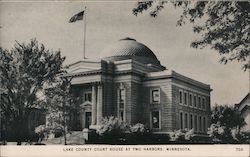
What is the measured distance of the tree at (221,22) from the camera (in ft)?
24.0

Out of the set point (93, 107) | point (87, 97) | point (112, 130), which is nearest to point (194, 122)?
point (112, 130)

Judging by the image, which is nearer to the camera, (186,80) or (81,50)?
(81,50)

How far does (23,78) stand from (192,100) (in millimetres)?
3339

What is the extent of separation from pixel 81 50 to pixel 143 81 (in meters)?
2.90

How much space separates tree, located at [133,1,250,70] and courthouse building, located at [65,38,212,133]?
0.82m

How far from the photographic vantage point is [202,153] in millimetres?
6930

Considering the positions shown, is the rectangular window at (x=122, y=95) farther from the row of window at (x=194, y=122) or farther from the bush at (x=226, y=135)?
the bush at (x=226, y=135)

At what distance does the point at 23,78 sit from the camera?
8.24m

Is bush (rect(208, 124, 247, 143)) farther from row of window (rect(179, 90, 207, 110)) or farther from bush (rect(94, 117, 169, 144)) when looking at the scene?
bush (rect(94, 117, 169, 144))

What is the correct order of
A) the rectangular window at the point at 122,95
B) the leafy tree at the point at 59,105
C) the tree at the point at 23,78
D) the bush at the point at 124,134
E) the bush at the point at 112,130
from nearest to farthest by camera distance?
1. the bush at the point at 124,134
2. the bush at the point at 112,130
3. the tree at the point at 23,78
4. the leafy tree at the point at 59,105
5. the rectangular window at the point at 122,95

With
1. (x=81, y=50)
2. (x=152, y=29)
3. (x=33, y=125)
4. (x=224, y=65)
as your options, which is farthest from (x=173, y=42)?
(x=33, y=125)

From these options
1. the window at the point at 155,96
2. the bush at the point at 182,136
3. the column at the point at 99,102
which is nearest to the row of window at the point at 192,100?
the bush at the point at 182,136

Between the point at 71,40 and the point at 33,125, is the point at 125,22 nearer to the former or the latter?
the point at 71,40

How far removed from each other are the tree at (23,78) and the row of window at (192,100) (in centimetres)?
259
